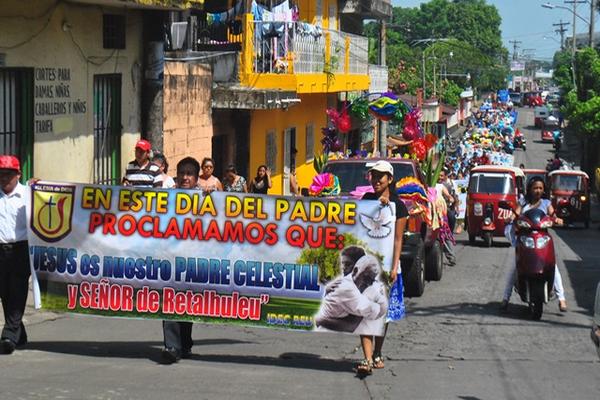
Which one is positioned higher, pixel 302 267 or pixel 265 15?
pixel 265 15

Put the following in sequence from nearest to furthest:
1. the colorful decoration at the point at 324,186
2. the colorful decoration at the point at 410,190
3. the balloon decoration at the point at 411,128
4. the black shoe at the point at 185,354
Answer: the black shoe at the point at 185,354
the colorful decoration at the point at 324,186
the colorful decoration at the point at 410,190
the balloon decoration at the point at 411,128

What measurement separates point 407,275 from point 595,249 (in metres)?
14.0

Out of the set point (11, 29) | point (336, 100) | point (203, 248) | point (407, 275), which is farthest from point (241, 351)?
point (336, 100)

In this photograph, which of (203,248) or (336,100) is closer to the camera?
(203,248)

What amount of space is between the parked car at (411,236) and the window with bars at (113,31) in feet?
12.0

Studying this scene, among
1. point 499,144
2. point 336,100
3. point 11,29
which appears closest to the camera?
point 11,29

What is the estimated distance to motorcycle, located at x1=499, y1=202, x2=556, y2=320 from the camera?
Result: 12688 millimetres

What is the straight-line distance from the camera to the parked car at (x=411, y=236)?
47.4 ft

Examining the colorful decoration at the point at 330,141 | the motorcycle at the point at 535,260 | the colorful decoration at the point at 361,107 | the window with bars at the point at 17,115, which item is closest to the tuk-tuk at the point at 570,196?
the colorful decoration at the point at 361,107

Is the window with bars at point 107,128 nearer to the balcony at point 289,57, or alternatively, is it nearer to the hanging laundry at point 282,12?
the balcony at point 289,57

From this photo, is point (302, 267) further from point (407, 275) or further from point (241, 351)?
point (407, 275)

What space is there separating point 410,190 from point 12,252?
22.3 ft

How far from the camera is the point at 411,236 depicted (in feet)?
47.9

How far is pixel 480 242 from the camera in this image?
27.9 meters
